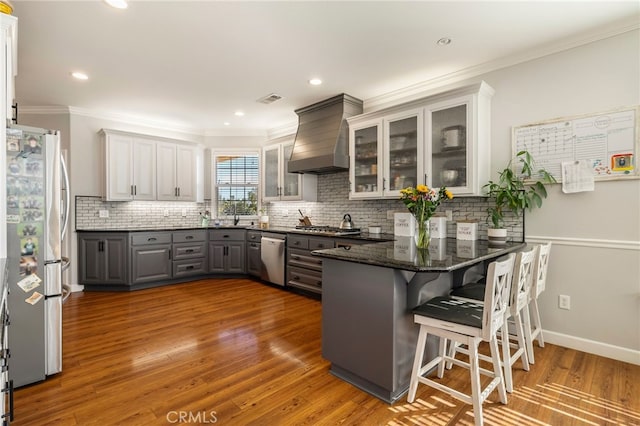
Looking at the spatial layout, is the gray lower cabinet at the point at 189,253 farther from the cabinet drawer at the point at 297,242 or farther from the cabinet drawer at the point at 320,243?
the cabinet drawer at the point at 320,243

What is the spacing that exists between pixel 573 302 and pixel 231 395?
286cm

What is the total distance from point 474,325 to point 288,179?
12.8 feet

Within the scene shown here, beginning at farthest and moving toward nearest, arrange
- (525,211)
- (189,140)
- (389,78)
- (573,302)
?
(189,140), (389,78), (525,211), (573,302)

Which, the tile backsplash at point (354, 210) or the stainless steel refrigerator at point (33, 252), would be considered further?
the tile backsplash at point (354, 210)

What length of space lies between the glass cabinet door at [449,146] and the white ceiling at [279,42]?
52 centimetres

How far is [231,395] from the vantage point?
2070mm

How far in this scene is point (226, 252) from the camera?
5430mm

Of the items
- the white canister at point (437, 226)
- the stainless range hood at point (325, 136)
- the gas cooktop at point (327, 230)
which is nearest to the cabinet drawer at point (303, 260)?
the gas cooktop at point (327, 230)

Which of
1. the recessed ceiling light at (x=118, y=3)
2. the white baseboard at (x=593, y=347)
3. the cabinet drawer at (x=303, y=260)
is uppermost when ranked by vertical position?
the recessed ceiling light at (x=118, y=3)

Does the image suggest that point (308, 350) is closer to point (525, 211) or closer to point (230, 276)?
point (525, 211)

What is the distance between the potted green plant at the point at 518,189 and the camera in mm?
2912

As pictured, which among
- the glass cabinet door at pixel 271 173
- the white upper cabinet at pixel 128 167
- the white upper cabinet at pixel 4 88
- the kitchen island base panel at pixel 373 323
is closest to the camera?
the white upper cabinet at pixel 4 88

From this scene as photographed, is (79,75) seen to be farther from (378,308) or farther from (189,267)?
(378,308)

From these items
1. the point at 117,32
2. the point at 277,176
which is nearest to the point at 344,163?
the point at 277,176
